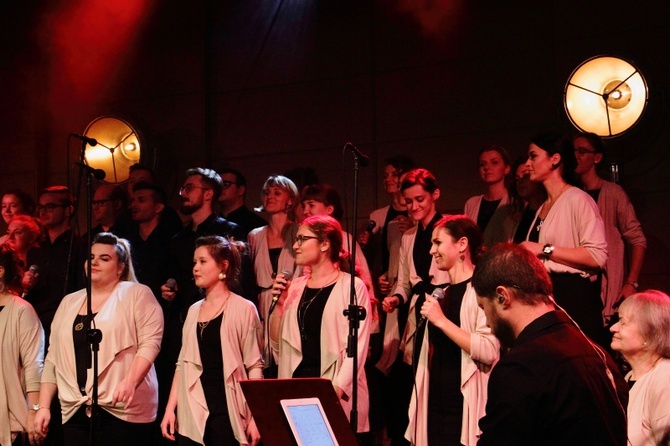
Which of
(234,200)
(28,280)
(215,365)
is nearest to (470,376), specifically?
(215,365)

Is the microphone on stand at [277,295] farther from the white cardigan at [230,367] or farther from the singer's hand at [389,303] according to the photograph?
the singer's hand at [389,303]

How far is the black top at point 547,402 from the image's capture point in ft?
7.92

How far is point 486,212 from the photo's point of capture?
5.73 m

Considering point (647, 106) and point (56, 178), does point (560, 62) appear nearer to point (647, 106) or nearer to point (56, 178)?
point (647, 106)

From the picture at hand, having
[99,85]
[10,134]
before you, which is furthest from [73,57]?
[10,134]

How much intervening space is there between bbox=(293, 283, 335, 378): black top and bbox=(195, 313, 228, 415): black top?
15.6 inches

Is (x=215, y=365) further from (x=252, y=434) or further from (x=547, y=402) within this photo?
(x=547, y=402)

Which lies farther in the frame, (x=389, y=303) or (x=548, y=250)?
(x=389, y=303)

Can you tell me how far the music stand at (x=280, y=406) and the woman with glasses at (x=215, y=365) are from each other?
1.06m

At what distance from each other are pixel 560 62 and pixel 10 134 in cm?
528

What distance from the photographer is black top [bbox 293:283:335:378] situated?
4719mm

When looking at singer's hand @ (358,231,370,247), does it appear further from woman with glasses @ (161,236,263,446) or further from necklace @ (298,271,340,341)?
woman with glasses @ (161,236,263,446)

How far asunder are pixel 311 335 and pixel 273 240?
1225 millimetres

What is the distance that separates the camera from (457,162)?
6.89 metres
